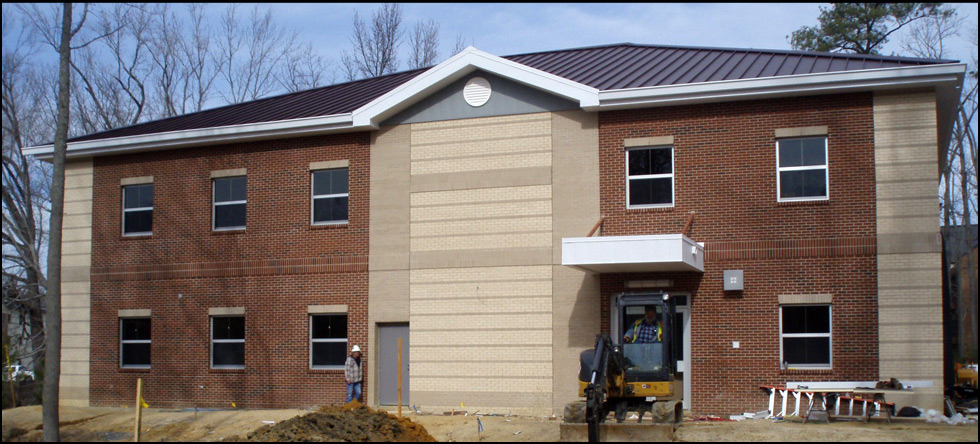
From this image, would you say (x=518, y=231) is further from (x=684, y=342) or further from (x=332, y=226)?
(x=332, y=226)

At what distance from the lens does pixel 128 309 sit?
25781mm

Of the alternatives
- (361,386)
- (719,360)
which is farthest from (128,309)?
(719,360)

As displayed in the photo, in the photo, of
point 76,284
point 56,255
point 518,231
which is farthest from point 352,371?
point 76,284

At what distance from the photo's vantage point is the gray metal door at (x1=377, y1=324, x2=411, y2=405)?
23.4 m

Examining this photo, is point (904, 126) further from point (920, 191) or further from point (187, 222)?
point (187, 222)

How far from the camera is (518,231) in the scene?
74.0ft

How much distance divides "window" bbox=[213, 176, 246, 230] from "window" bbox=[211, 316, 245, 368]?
243 centimetres

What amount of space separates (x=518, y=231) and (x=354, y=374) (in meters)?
4.99

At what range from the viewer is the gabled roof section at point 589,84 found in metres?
20.2

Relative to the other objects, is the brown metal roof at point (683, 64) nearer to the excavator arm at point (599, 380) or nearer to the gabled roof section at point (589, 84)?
the gabled roof section at point (589, 84)

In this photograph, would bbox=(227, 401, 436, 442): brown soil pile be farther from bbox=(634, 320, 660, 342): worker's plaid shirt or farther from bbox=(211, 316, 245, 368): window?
bbox=(211, 316, 245, 368): window

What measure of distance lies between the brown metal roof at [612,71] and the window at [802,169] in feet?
5.18

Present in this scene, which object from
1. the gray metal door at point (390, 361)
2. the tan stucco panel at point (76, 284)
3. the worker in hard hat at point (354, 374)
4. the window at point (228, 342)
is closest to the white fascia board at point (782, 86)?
the gray metal door at point (390, 361)

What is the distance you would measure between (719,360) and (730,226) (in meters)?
2.88
